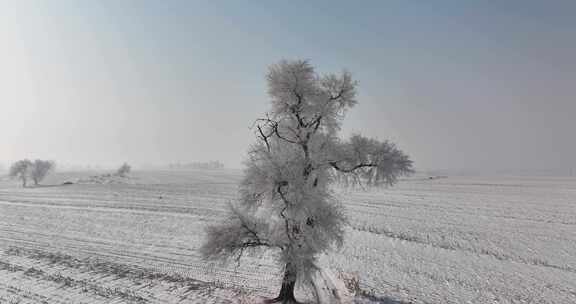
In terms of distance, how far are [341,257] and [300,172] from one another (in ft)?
34.5

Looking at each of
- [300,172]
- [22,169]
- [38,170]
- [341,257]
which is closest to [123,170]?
A: [38,170]

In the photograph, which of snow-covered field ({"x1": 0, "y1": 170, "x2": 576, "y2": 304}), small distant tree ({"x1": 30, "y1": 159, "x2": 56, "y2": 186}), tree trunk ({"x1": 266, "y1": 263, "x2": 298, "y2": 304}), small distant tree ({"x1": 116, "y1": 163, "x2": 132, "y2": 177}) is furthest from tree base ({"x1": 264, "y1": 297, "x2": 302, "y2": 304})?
small distant tree ({"x1": 30, "y1": 159, "x2": 56, "y2": 186})

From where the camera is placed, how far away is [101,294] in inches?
554

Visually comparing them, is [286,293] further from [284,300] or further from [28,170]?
[28,170]

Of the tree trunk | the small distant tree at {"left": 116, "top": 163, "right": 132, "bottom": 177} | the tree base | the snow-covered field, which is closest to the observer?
the tree trunk

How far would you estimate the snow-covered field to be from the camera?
14273mm

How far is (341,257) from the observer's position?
1945cm

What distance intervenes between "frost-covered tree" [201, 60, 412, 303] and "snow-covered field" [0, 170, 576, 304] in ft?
11.9

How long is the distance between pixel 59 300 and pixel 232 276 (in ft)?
25.2

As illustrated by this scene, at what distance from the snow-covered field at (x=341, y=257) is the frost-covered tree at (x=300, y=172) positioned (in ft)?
11.9

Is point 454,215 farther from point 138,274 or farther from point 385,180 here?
point 138,274

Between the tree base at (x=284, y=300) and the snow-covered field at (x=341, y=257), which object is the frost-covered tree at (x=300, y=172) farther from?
the snow-covered field at (x=341, y=257)

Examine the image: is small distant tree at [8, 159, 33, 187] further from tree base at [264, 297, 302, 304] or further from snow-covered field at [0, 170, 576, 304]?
tree base at [264, 297, 302, 304]

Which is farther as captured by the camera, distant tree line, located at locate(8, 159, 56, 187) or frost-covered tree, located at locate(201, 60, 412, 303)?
distant tree line, located at locate(8, 159, 56, 187)
